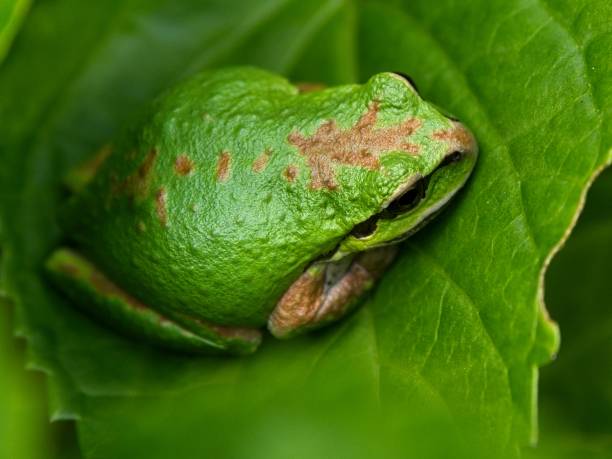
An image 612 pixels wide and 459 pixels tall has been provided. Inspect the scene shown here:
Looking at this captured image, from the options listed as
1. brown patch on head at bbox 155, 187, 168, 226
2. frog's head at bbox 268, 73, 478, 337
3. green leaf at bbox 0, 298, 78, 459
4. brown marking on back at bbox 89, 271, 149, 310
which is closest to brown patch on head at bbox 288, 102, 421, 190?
frog's head at bbox 268, 73, 478, 337

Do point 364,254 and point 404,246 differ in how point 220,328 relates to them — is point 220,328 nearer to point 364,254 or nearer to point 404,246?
point 364,254

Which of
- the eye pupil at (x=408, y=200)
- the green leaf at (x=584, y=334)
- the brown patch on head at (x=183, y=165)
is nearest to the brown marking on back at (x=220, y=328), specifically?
the brown patch on head at (x=183, y=165)

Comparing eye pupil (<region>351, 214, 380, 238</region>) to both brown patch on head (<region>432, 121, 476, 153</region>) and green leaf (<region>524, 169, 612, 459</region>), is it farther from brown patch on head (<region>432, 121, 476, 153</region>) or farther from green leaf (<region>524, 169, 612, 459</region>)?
green leaf (<region>524, 169, 612, 459</region>)

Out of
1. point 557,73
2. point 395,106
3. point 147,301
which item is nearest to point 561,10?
point 557,73

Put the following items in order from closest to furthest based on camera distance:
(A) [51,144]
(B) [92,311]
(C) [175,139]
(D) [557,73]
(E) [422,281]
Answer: (D) [557,73] → (E) [422,281] → (C) [175,139] → (B) [92,311] → (A) [51,144]

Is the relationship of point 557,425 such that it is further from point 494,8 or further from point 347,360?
point 494,8

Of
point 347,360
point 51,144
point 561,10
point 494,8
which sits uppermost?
point 51,144
